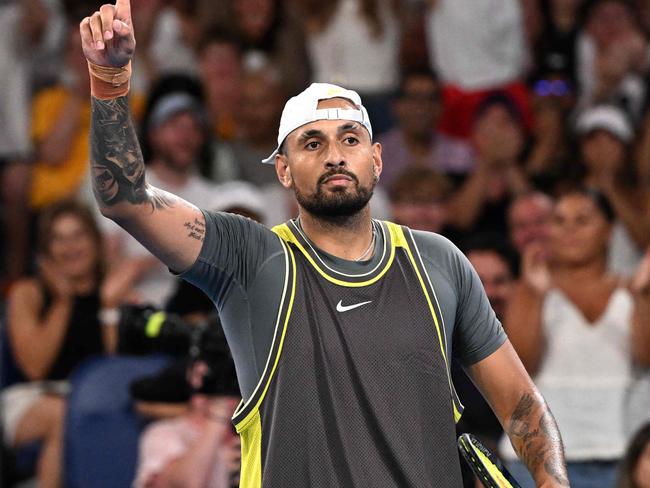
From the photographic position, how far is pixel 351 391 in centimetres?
324

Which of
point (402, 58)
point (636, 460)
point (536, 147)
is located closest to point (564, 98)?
point (536, 147)

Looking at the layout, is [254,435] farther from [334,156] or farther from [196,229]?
[334,156]

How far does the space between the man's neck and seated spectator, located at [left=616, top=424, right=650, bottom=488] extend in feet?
7.90

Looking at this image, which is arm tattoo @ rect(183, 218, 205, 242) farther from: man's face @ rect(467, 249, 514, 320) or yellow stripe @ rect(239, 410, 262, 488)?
man's face @ rect(467, 249, 514, 320)

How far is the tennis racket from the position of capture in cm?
325

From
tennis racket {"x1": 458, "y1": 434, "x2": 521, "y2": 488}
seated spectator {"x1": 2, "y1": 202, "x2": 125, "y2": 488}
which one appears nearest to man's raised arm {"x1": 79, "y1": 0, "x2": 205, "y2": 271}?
tennis racket {"x1": 458, "y1": 434, "x2": 521, "y2": 488}

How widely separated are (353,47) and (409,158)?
36.7 inches

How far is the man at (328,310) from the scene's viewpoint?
319 cm

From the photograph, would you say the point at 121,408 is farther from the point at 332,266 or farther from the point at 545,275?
the point at 332,266

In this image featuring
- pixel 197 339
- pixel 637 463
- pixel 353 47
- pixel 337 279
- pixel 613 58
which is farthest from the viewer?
pixel 353 47

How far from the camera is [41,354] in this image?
6.47 m

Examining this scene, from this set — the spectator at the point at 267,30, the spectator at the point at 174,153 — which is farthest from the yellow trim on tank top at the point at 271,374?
the spectator at the point at 267,30

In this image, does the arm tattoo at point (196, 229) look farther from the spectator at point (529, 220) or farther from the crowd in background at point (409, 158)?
the spectator at point (529, 220)

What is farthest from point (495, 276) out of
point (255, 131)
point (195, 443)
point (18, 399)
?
point (18, 399)
